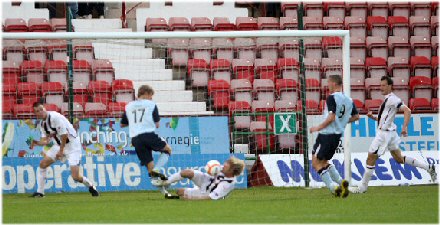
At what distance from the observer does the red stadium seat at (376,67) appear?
21562 mm

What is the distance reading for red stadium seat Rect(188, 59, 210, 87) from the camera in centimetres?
1948

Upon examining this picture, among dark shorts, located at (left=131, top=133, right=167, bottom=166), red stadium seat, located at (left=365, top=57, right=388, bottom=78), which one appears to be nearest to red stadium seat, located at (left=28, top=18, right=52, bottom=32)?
red stadium seat, located at (left=365, top=57, right=388, bottom=78)

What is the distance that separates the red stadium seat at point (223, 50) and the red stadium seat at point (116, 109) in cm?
194

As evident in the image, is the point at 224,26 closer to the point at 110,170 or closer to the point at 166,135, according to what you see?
the point at 166,135

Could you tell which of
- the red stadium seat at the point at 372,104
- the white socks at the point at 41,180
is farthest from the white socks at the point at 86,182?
the red stadium seat at the point at 372,104

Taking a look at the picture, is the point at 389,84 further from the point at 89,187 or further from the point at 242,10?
the point at 242,10

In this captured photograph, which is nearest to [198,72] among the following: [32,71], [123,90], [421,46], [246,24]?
[123,90]

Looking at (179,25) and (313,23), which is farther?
(313,23)

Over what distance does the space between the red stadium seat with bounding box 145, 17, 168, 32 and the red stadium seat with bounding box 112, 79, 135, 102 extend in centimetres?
336

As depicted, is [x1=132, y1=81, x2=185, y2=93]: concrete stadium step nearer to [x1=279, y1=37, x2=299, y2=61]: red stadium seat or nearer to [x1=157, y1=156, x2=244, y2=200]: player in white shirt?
[x1=279, y1=37, x2=299, y2=61]: red stadium seat

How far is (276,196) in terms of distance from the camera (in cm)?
1620

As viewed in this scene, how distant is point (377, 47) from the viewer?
73.0ft

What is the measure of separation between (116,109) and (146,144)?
3286 millimetres

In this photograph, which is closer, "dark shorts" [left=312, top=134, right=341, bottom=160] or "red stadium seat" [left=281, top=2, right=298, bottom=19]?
"dark shorts" [left=312, top=134, right=341, bottom=160]
